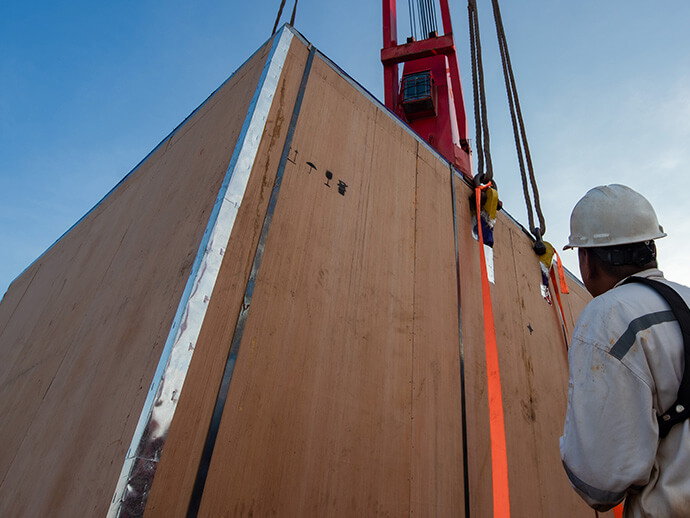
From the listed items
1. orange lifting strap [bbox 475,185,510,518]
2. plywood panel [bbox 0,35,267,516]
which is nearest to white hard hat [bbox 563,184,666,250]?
orange lifting strap [bbox 475,185,510,518]

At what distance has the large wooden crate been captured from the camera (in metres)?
1.22

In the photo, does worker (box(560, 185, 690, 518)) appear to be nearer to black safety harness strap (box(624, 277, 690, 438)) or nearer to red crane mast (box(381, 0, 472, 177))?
black safety harness strap (box(624, 277, 690, 438))

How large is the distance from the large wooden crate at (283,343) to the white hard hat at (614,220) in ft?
2.77

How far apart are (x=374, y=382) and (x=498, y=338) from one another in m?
1.13

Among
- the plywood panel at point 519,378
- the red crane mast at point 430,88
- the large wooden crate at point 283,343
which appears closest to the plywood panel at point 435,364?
the large wooden crate at point 283,343

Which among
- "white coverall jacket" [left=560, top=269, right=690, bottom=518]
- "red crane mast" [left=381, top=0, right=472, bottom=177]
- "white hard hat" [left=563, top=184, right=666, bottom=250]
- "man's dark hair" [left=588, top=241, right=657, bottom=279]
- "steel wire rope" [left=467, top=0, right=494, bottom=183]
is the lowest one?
"white coverall jacket" [left=560, top=269, right=690, bottom=518]

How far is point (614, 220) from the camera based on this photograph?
1270 mm

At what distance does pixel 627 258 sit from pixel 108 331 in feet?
6.20

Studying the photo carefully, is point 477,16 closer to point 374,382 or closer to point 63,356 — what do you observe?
point 374,382

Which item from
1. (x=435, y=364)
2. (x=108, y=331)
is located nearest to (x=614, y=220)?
(x=435, y=364)

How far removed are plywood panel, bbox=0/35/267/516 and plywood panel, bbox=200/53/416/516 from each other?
0.94 feet

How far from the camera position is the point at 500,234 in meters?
3.03

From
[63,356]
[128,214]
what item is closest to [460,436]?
[63,356]

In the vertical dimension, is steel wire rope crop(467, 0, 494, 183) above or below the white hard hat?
above
